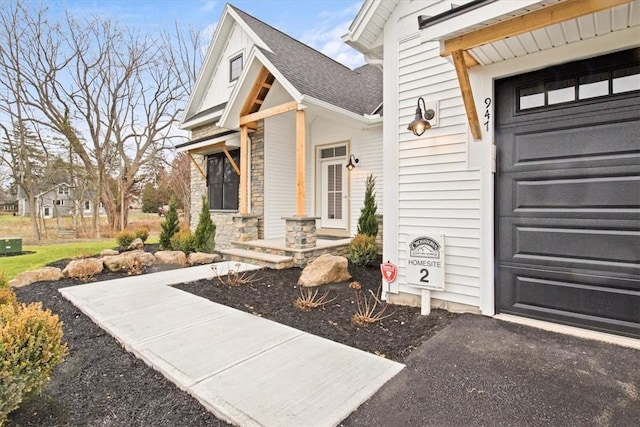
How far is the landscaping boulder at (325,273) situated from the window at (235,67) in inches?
301

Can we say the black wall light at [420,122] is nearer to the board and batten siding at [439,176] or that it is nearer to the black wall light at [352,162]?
the board and batten siding at [439,176]

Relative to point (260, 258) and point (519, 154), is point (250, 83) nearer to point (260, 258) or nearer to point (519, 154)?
point (260, 258)

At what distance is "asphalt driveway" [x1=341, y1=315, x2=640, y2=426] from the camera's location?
1.94 meters

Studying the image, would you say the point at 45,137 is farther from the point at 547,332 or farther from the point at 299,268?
the point at 547,332

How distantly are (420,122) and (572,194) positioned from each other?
1.68m

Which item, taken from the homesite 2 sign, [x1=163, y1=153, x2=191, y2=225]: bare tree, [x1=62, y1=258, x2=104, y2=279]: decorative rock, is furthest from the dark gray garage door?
[x1=163, y1=153, x2=191, y2=225]: bare tree

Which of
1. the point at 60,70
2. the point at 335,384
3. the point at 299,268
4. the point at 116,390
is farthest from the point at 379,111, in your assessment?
the point at 60,70

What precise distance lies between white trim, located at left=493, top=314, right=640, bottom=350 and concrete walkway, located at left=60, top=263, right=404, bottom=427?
1.70m

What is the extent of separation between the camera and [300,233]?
21.4 ft

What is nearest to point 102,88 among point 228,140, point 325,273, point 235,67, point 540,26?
point 235,67

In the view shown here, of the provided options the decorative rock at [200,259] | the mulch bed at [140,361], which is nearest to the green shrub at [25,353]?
the mulch bed at [140,361]

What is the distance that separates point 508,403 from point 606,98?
2894 mm

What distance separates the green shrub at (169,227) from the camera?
9102mm

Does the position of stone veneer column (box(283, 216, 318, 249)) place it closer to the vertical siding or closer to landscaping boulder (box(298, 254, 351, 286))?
landscaping boulder (box(298, 254, 351, 286))
